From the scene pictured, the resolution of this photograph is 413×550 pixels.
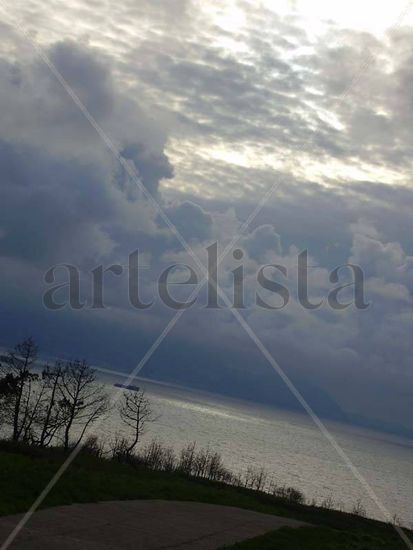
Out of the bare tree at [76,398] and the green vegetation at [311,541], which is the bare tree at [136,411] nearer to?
the bare tree at [76,398]

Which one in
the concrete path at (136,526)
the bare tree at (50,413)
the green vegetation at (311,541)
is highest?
the bare tree at (50,413)

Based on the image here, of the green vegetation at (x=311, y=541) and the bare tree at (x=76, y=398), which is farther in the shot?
the bare tree at (x=76, y=398)

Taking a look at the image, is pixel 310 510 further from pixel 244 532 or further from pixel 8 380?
pixel 8 380

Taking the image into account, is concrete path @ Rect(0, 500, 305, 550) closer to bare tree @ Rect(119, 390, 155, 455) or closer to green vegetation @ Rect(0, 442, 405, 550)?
green vegetation @ Rect(0, 442, 405, 550)

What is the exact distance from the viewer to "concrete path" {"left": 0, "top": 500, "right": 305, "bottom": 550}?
45.3ft

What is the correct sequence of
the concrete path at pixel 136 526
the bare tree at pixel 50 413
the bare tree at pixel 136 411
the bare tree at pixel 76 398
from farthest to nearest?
the bare tree at pixel 136 411 < the bare tree at pixel 50 413 < the bare tree at pixel 76 398 < the concrete path at pixel 136 526

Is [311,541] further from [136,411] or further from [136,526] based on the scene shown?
[136,411]

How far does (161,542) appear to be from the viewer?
1561cm

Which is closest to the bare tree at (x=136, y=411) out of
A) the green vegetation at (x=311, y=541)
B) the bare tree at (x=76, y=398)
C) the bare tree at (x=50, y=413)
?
the bare tree at (x=76, y=398)

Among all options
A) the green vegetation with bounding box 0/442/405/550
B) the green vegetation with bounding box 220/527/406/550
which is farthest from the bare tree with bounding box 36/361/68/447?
the green vegetation with bounding box 220/527/406/550

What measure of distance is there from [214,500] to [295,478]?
9683 cm

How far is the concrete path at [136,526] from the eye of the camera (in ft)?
45.3

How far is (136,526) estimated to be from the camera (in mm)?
16891

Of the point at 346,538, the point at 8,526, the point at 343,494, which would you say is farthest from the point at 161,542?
the point at 343,494
